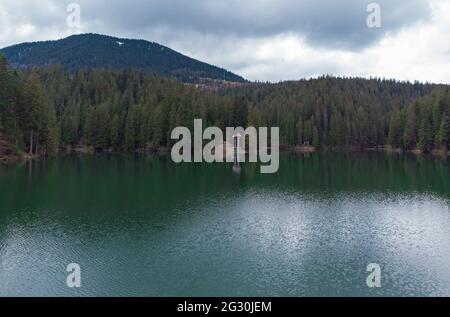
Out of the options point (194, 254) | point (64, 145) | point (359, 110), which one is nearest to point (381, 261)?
point (194, 254)

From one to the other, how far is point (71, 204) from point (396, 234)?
35.3 meters

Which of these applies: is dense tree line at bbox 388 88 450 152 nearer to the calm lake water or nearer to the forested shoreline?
the forested shoreline

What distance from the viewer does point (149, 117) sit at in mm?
149000

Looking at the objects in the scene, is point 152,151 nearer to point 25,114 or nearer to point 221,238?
point 25,114

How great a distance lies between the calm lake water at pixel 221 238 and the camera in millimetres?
23312

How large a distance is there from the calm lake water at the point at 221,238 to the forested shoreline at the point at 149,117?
3568 cm

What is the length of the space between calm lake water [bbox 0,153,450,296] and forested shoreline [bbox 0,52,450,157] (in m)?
35.7

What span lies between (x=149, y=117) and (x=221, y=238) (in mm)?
121733

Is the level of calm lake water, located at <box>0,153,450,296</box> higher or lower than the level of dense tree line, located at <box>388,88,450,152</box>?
lower

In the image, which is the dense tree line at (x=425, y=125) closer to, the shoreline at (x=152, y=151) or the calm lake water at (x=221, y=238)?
the shoreline at (x=152, y=151)

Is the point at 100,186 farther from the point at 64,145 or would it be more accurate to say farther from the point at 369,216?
the point at 64,145

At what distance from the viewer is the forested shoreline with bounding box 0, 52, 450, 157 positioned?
93838 mm

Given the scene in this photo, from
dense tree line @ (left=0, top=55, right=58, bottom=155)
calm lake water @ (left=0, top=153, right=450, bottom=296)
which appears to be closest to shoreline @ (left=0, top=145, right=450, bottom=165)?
dense tree line @ (left=0, top=55, right=58, bottom=155)

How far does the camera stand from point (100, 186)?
60625 mm
